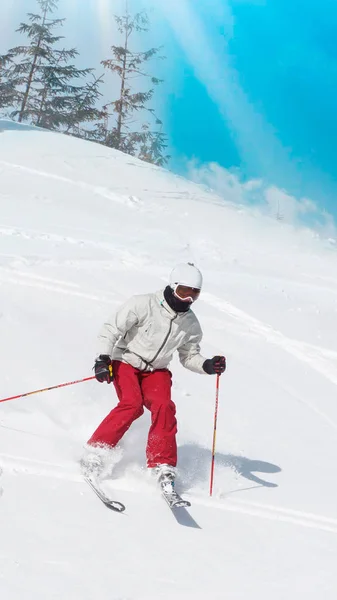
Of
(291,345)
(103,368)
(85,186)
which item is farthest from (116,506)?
(85,186)

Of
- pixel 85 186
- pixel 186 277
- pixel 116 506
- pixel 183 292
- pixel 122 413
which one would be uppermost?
pixel 85 186

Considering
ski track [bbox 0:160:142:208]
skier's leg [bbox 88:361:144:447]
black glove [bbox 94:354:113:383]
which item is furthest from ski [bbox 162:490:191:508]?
ski track [bbox 0:160:142:208]

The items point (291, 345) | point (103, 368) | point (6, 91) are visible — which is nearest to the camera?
point (103, 368)

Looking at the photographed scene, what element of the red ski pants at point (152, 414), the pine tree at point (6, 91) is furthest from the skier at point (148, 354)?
the pine tree at point (6, 91)

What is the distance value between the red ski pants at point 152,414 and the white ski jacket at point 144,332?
11 centimetres

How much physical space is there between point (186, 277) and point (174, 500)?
1679mm

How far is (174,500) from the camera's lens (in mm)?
4000

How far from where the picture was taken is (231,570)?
11.3 ft

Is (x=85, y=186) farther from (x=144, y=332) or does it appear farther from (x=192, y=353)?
(x=144, y=332)

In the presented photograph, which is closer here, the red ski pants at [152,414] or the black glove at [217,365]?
the red ski pants at [152,414]

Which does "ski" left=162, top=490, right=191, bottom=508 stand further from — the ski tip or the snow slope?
the ski tip

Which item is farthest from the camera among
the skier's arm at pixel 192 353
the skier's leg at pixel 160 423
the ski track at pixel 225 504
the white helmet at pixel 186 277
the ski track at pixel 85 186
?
the ski track at pixel 85 186

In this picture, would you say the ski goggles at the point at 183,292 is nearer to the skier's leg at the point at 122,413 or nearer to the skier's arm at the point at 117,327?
the skier's arm at the point at 117,327

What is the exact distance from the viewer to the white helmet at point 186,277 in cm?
473
